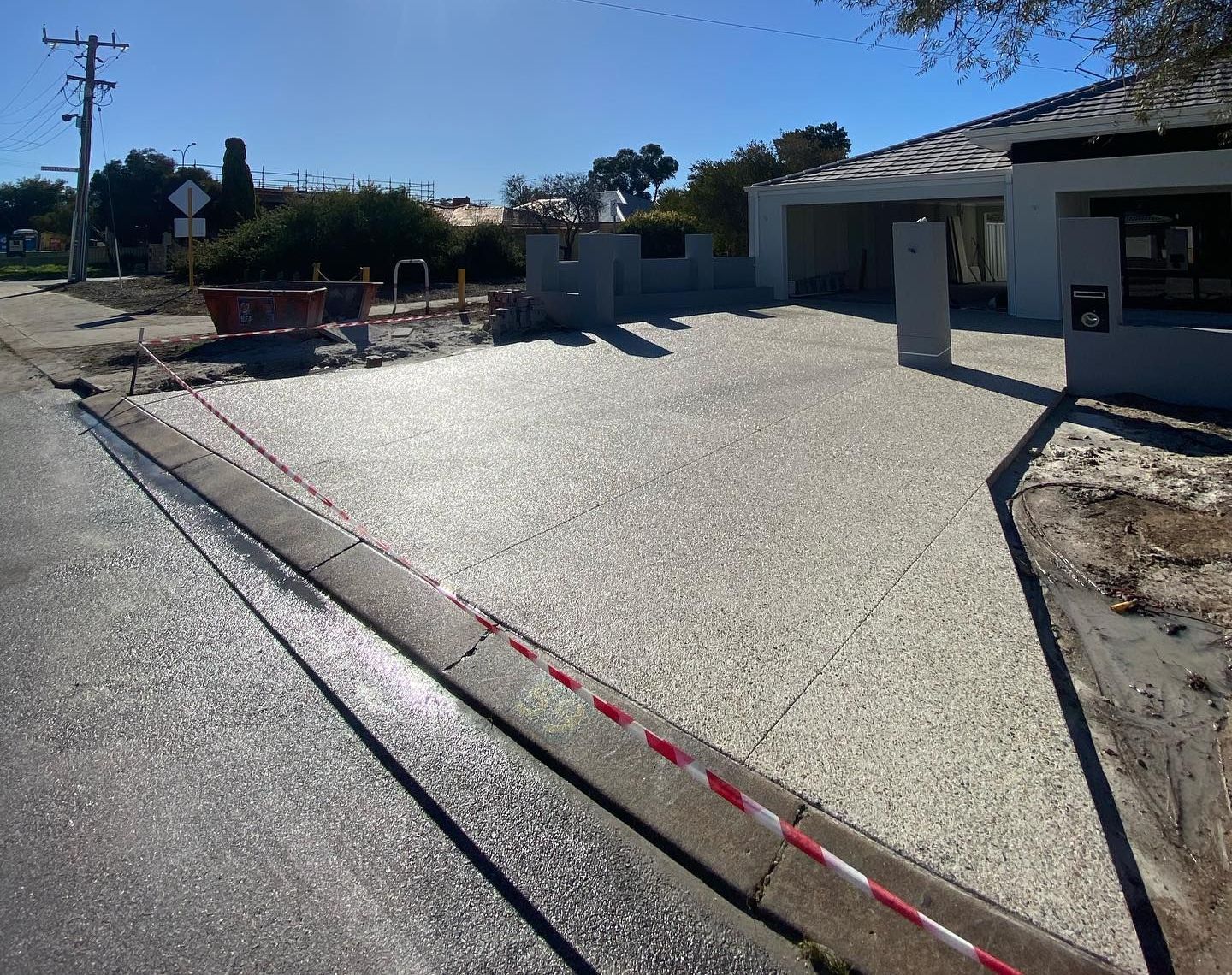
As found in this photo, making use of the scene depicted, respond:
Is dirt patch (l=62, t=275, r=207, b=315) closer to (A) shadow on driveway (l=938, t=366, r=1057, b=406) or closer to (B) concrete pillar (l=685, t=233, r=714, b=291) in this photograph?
(B) concrete pillar (l=685, t=233, r=714, b=291)

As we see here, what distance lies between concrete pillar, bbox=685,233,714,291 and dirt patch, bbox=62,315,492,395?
5.27m

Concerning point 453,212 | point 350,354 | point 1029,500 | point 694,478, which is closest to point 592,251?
point 350,354

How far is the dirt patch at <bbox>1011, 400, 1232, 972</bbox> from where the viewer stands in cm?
314

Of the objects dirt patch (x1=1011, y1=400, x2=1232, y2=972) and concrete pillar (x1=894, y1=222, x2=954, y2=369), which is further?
concrete pillar (x1=894, y1=222, x2=954, y2=369)

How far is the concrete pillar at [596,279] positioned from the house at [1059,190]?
6.48 meters

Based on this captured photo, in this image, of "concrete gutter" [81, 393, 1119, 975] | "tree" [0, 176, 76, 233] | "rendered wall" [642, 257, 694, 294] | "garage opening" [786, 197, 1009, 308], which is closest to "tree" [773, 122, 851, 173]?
"garage opening" [786, 197, 1009, 308]

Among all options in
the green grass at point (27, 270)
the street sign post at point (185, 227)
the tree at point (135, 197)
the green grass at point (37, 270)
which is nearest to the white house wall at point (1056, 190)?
the street sign post at point (185, 227)

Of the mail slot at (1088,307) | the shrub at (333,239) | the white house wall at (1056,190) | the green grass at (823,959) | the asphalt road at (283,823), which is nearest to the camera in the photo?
the green grass at (823,959)

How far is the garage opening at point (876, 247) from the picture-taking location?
21.9m

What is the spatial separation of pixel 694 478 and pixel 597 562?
1.82 metres

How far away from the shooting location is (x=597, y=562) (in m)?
5.80

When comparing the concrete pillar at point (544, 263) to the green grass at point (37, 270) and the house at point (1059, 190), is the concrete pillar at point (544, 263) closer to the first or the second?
the house at point (1059, 190)

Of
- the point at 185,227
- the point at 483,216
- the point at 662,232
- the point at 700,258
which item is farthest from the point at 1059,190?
the point at 483,216

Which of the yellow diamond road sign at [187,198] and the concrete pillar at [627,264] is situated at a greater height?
the yellow diamond road sign at [187,198]
